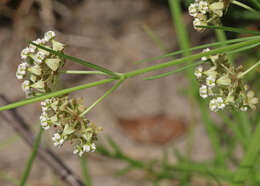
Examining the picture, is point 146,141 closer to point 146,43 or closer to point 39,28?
point 146,43

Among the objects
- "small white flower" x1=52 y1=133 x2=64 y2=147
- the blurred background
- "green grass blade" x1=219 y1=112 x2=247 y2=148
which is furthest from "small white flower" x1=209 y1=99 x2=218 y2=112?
the blurred background

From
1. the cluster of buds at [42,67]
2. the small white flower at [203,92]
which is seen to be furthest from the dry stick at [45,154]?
the small white flower at [203,92]

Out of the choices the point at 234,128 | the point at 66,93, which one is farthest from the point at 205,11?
the point at 234,128

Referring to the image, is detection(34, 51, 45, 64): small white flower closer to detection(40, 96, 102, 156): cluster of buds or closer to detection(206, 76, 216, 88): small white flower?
detection(40, 96, 102, 156): cluster of buds

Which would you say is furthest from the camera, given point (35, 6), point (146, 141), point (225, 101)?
point (146, 141)

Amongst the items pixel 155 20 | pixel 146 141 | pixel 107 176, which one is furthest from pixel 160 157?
pixel 155 20

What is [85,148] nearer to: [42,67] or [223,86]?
[42,67]
